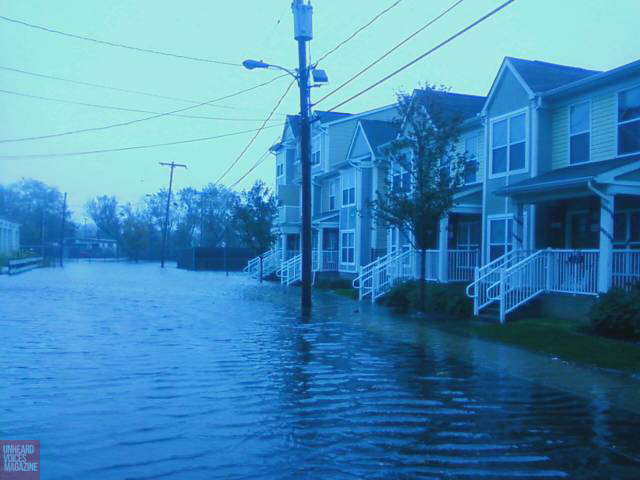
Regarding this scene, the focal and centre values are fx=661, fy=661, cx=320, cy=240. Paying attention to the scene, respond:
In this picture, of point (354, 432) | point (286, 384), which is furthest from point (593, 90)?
point (354, 432)

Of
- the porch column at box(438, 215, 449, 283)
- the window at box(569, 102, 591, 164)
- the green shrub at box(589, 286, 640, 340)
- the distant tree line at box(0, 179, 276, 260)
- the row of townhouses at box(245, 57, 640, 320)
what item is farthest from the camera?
the distant tree line at box(0, 179, 276, 260)

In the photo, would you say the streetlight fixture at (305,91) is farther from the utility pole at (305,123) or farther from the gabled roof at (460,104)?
the gabled roof at (460,104)

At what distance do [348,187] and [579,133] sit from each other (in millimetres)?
16523

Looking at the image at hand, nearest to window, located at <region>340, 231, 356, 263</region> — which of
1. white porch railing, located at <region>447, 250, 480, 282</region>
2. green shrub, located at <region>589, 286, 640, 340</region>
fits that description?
white porch railing, located at <region>447, 250, 480, 282</region>

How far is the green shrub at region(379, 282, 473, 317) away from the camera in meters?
18.9

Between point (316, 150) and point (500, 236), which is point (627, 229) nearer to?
point (500, 236)

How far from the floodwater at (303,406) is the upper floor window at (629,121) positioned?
7.17m

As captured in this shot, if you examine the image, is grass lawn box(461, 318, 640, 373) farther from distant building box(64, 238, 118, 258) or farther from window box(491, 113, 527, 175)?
distant building box(64, 238, 118, 258)

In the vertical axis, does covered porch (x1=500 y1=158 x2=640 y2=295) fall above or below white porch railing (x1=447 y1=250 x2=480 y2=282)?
above

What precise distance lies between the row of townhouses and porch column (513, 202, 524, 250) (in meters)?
0.03

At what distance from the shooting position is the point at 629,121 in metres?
17.2

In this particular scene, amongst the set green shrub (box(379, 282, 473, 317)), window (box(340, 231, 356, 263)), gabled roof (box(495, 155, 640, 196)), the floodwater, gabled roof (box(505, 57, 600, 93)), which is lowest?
the floodwater

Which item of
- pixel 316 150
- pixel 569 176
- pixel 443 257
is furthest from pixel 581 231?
pixel 316 150

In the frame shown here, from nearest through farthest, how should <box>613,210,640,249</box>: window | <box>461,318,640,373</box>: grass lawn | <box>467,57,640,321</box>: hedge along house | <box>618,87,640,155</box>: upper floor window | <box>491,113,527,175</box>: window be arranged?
<box>461,318,640,373</box>: grass lawn
<box>467,57,640,321</box>: hedge along house
<box>618,87,640,155</box>: upper floor window
<box>613,210,640,249</box>: window
<box>491,113,527,175</box>: window
